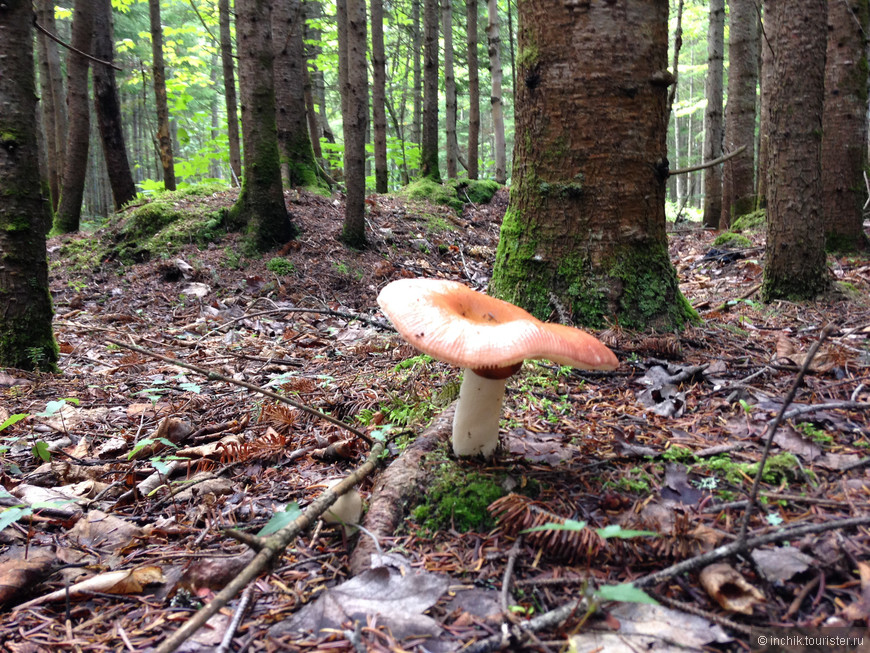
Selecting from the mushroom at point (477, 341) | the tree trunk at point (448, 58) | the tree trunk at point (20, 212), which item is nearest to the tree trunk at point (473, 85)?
the tree trunk at point (448, 58)

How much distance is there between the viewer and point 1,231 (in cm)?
350

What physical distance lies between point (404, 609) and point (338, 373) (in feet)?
7.53

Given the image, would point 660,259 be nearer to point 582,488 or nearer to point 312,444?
point 582,488

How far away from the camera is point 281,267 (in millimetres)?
6477

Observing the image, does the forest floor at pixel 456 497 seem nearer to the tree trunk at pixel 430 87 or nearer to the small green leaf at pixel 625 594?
the small green leaf at pixel 625 594

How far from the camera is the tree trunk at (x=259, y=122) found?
641cm

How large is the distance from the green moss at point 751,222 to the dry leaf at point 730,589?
25.7 feet

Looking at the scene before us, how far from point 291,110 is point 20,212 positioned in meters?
6.11

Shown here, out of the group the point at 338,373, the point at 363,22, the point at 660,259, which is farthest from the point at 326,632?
the point at 363,22

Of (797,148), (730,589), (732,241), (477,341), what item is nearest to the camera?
Answer: (730,589)

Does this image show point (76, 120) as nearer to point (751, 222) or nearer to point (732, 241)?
point (732, 241)

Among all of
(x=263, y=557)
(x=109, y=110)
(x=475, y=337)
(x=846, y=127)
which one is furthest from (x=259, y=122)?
(x=846, y=127)

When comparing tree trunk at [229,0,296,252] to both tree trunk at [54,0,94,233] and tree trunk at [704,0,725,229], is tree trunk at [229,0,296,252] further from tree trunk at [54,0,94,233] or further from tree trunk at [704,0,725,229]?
tree trunk at [704,0,725,229]

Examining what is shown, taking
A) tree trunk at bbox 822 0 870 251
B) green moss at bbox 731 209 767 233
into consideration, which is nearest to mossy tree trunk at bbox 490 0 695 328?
tree trunk at bbox 822 0 870 251
